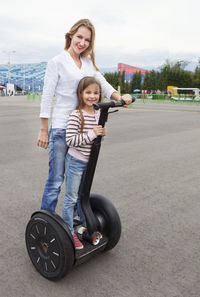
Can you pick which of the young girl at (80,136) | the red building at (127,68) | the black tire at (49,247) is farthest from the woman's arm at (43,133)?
the red building at (127,68)

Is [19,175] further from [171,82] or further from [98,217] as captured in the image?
[171,82]

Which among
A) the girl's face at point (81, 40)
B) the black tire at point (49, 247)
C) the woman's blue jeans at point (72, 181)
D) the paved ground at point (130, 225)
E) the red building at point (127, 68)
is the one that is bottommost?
the paved ground at point (130, 225)

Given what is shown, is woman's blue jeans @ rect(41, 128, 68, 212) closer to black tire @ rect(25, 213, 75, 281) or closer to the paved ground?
black tire @ rect(25, 213, 75, 281)

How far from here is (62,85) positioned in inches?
94.9

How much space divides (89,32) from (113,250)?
6.10ft

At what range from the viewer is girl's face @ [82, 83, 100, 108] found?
2.32m

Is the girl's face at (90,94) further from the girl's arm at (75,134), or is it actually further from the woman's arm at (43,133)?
the woman's arm at (43,133)

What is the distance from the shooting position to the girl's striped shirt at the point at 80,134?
229 cm

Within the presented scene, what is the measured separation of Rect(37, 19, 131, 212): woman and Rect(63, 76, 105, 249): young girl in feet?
0.28

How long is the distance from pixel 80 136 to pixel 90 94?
320 millimetres

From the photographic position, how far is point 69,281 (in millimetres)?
2361

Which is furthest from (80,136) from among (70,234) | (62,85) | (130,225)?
(130,225)

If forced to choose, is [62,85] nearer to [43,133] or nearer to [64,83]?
[64,83]

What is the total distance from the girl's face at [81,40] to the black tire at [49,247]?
1.30m
